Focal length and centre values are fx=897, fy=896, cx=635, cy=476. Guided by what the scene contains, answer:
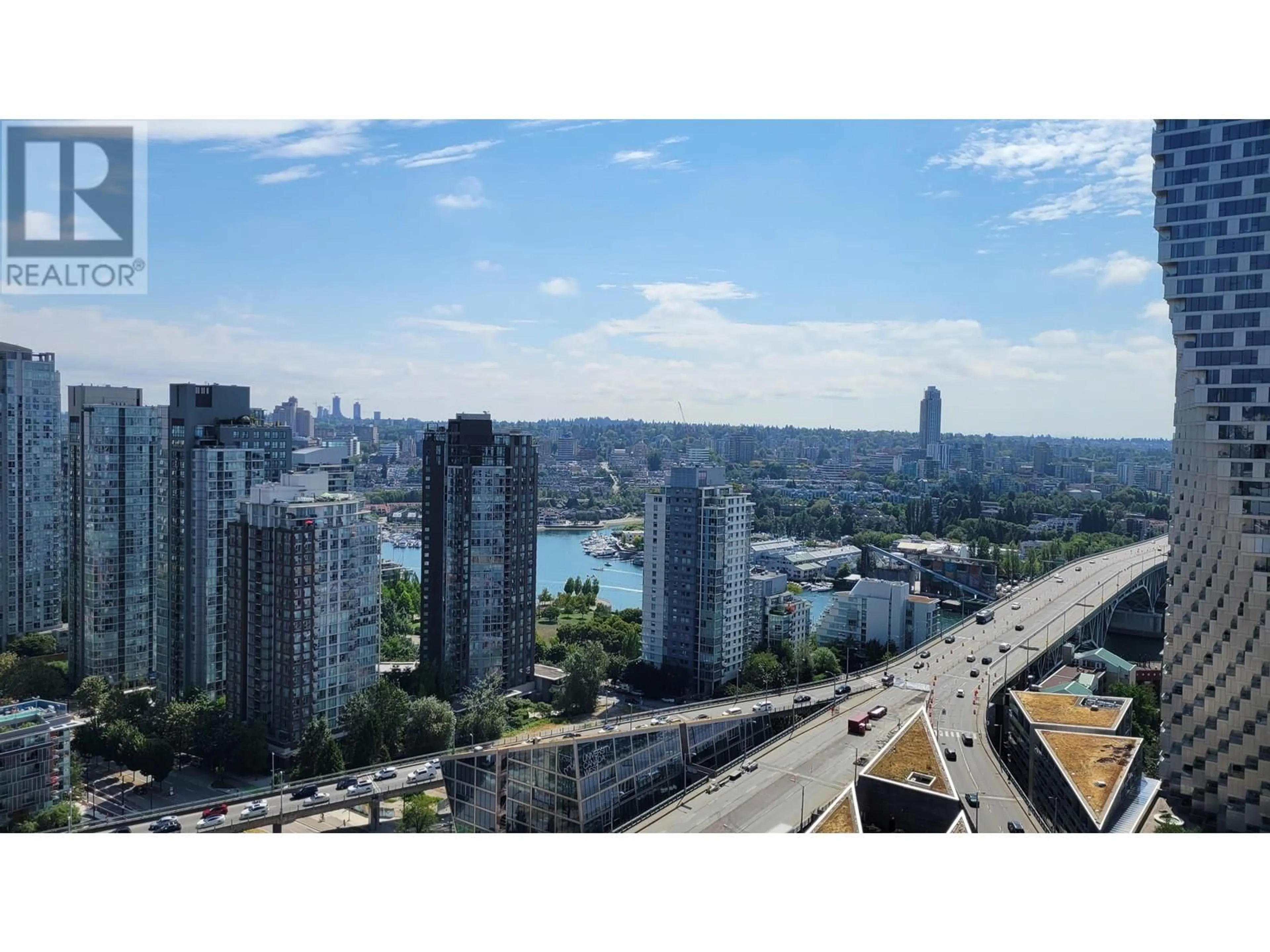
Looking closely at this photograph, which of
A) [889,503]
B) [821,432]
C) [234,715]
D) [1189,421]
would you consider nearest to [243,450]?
[234,715]

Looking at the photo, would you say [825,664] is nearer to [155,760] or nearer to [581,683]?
[581,683]

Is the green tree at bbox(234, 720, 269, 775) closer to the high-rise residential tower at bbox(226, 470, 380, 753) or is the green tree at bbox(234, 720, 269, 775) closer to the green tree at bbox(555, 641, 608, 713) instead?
the high-rise residential tower at bbox(226, 470, 380, 753)

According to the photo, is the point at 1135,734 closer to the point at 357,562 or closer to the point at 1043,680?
the point at 1043,680

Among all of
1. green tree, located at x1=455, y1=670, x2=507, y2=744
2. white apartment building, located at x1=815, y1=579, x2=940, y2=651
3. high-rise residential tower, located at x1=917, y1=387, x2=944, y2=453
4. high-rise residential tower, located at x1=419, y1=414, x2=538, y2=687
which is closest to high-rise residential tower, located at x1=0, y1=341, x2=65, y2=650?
high-rise residential tower, located at x1=419, y1=414, x2=538, y2=687

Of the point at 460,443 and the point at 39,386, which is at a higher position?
the point at 39,386

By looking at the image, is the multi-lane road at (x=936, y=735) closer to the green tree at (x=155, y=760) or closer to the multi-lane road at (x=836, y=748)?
the multi-lane road at (x=836, y=748)

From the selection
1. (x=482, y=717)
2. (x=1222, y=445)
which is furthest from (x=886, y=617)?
(x=1222, y=445)

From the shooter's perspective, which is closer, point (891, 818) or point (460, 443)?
point (891, 818)
